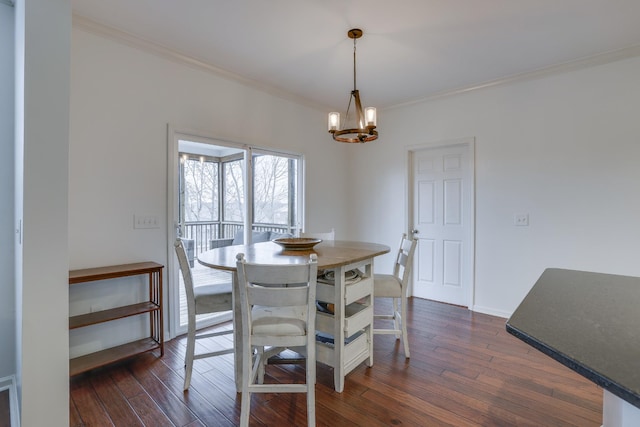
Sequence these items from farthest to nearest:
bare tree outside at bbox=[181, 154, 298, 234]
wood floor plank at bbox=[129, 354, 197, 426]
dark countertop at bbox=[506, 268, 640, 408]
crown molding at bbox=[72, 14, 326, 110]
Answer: bare tree outside at bbox=[181, 154, 298, 234] < crown molding at bbox=[72, 14, 326, 110] < wood floor plank at bbox=[129, 354, 197, 426] < dark countertop at bbox=[506, 268, 640, 408]

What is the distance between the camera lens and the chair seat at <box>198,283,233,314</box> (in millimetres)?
2143

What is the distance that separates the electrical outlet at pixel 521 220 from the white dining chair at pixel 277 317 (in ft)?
9.13

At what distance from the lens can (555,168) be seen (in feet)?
10.4

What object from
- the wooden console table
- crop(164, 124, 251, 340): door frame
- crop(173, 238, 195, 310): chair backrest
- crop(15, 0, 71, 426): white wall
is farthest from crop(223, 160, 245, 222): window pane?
crop(15, 0, 71, 426): white wall

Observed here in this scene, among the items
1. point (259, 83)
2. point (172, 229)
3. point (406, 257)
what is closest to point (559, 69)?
point (406, 257)

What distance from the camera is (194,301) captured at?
2094 millimetres

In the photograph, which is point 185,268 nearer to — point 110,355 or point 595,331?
point 110,355

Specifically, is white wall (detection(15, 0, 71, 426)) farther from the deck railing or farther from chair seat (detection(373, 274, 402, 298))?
chair seat (detection(373, 274, 402, 298))

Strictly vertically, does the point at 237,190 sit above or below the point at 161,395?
above

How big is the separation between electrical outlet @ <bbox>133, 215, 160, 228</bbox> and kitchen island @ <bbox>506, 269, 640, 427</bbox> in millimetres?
2782

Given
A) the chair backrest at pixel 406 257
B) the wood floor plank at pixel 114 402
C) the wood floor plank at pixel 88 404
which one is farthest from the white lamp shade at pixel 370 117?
the wood floor plank at pixel 88 404

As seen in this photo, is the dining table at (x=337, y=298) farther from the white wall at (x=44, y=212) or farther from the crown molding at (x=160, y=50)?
the crown molding at (x=160, y=50)

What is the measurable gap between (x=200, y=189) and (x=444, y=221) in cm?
297

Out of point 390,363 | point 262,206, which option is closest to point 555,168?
point 390,363
